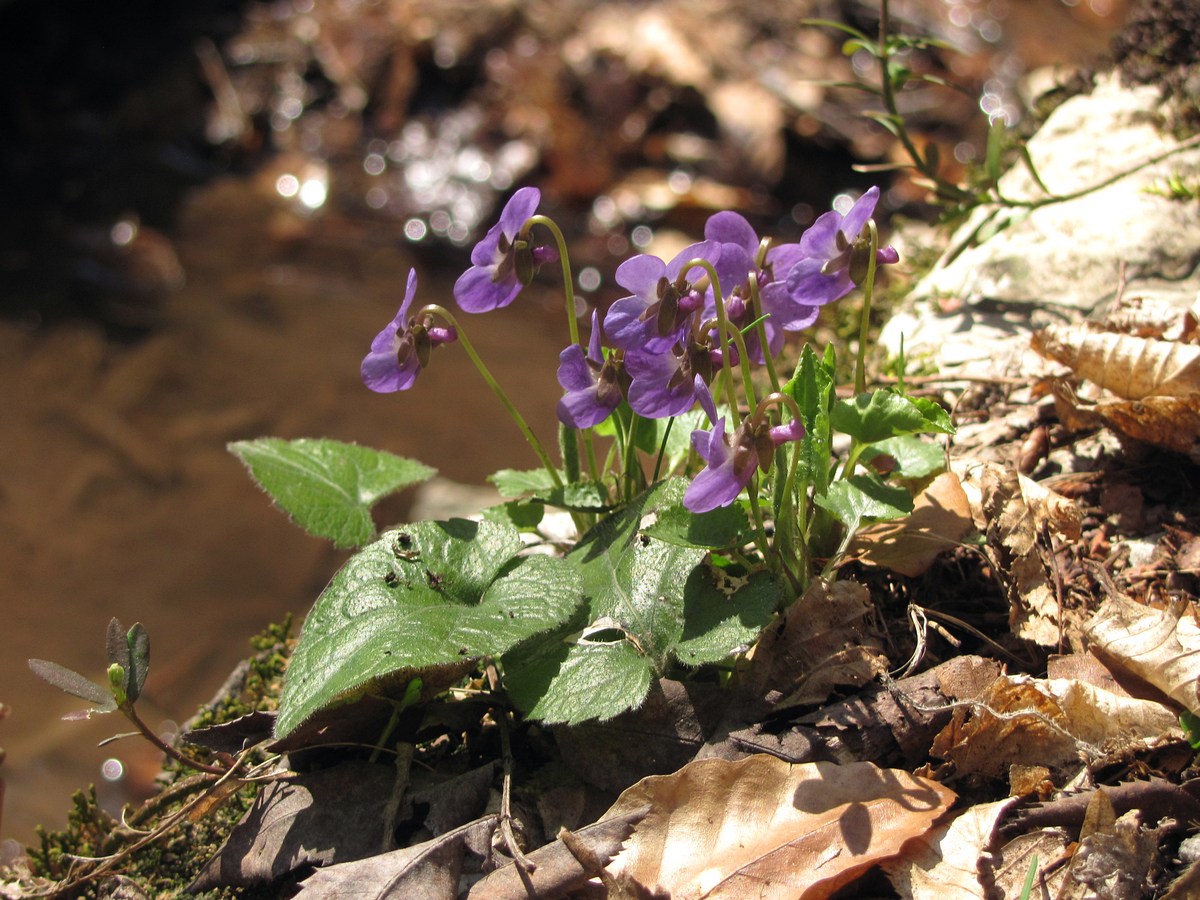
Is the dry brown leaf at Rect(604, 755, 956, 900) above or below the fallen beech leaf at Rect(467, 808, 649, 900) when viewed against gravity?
below

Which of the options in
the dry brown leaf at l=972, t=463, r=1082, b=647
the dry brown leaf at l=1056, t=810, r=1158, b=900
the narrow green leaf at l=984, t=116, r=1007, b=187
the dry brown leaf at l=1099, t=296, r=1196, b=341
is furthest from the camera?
the narrow green leaf at l=984, t=116, r=1007, b=187

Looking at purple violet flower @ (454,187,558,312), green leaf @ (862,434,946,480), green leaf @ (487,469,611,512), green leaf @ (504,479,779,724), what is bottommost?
green leaf @ (862,434,946,480)

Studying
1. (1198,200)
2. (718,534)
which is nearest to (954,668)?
(718,534)

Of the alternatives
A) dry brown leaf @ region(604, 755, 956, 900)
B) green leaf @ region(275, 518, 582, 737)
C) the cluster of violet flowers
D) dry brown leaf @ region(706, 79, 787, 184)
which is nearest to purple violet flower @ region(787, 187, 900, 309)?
the cluster of violet flowers

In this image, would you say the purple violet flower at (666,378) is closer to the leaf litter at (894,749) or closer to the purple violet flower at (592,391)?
the purple violet flower at (592,391)

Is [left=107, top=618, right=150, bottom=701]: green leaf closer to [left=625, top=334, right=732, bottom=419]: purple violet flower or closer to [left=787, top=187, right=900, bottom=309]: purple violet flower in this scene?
[left=625, top=334, right=732, bottom=419]: purple violet flower

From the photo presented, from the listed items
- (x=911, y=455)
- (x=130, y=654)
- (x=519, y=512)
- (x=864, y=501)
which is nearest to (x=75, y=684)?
(x=130, y=654)
